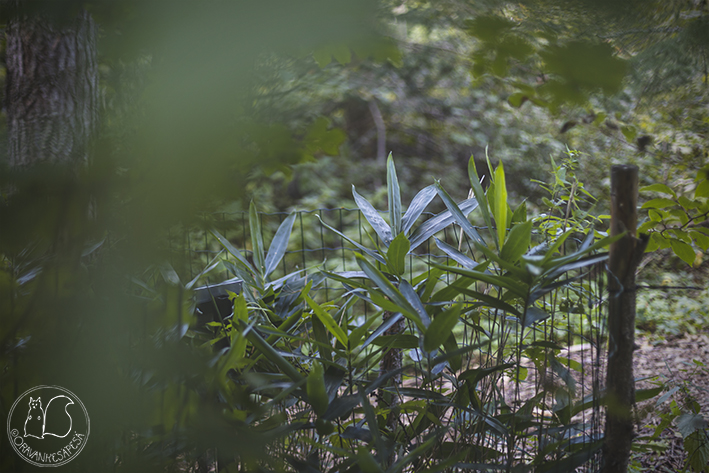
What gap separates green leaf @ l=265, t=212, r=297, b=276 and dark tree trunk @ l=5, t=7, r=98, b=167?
66 centimetres

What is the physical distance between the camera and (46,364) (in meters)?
0.24

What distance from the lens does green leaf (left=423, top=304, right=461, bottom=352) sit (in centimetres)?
64

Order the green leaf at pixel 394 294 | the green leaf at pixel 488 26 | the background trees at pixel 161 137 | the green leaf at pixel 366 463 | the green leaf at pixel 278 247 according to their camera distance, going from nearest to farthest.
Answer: the background trees at pixel 161 137
the green leaf at pixel 488 26
the green leaf at pixel 366 463
the green leaf at pixel 394 294
the green leaf at pixel 278 247

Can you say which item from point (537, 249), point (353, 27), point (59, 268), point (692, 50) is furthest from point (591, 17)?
point (537, 249)

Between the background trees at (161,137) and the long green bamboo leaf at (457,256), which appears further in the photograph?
the long green bamboo leaf at (457,256)

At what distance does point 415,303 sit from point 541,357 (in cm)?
43

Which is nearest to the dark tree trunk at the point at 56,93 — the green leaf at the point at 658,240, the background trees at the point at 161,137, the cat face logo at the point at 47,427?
the background trees at the point at 161,137

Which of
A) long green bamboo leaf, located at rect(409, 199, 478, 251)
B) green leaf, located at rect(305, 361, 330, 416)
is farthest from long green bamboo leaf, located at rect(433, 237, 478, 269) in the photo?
green leaf, located at rect(305, 361, 330, 416)

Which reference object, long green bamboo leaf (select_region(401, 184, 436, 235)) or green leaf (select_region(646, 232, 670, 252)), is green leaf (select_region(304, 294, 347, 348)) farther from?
green leaf (select_region(646, 232, 670, 252))

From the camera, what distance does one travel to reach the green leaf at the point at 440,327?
2.09 feet

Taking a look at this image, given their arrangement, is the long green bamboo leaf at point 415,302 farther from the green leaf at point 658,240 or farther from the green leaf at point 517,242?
the green leaf at point 658,240

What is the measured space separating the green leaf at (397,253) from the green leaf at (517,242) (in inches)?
7.0

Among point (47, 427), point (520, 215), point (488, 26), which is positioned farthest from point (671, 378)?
point (47, 427)

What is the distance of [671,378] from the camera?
4.08 ft
